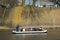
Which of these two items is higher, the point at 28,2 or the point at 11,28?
the point at 28,2

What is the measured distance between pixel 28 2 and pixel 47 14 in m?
2.83

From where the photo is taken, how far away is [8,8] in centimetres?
5147

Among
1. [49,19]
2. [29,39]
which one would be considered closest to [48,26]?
[49,19]

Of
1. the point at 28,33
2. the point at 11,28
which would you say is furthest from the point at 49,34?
the point at 11,28

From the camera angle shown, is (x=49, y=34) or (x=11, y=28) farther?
(x=11, y=28)

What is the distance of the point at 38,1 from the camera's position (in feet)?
175

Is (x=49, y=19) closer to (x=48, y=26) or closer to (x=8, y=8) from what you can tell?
(x=48, y=26)

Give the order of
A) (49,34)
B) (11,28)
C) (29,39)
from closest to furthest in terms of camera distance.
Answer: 1. (29,39)
2. (49,34)
3. (11,28)

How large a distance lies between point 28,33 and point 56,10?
8.77 m

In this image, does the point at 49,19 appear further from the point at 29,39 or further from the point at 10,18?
the point at 29,39

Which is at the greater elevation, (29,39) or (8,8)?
(8,8)

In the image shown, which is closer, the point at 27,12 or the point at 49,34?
the point at 49,34

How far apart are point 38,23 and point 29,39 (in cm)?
1377

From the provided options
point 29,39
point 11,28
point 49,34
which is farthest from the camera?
point 11,28
